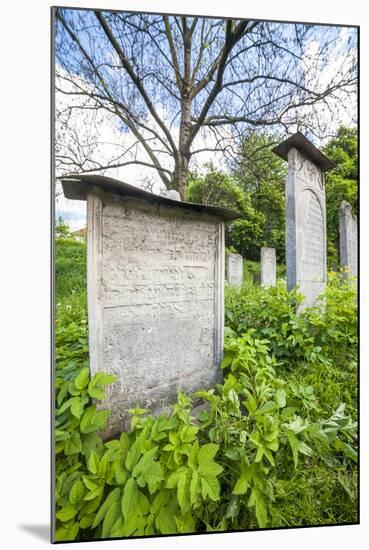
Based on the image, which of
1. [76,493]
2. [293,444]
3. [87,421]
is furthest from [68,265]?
[293,444]

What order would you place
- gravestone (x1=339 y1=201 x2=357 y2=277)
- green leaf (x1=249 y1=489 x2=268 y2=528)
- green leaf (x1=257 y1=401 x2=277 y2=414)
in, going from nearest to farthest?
green leaf (x1=249 y1=489 x2=268 y2=528)
green leaf (x1=257 y1=401 x2=277 y2=414)
gravestone (x1=339 y1=201 x2=357 y2=277)

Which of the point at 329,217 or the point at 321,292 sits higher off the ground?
the point at 329,217

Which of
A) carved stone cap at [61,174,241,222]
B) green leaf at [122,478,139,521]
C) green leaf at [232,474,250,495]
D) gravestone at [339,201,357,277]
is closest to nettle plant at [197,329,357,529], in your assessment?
green leaf at [232,474,250,495]

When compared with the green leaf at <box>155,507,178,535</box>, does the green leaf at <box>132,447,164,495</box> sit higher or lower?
higher

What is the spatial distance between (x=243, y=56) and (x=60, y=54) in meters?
0.87

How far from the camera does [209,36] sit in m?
1.46

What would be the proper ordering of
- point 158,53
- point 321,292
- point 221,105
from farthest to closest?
1. point 321,292
2. point 221,105
3. point 158,53

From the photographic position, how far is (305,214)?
1885 mm

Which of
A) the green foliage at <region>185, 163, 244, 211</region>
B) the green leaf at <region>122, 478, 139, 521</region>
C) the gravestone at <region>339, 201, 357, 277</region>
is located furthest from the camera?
the gravestone at <region>339, 201, 357, 277</region>

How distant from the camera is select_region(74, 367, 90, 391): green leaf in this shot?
4.06ft

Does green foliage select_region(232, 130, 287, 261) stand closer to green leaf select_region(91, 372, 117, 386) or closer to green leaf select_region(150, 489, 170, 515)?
green leaf select_region(91, 372, 117, 386)

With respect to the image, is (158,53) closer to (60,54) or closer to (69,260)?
(60,54)

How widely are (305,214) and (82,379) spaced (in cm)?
156

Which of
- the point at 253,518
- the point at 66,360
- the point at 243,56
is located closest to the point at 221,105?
the point at 243,56
